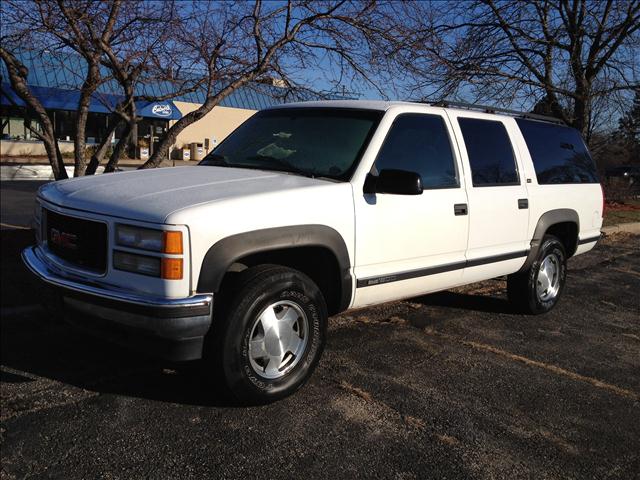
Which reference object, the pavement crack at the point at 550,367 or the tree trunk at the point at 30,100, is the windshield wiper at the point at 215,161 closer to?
the pavement crack at the point at 550,367

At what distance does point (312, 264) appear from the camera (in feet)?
13.2

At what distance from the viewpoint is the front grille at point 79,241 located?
3316 mm

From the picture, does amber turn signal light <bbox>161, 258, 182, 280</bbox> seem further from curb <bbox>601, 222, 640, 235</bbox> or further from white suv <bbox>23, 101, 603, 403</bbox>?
curb <bbox>601, 222, 640, 235</bbox>

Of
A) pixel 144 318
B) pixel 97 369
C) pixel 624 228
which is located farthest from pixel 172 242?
pixel 624 228

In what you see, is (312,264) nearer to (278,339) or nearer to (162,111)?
(278,339)

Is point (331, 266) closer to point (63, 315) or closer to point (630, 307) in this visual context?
point (63, 315)

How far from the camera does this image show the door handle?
460 centimetres

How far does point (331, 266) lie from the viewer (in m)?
3.90

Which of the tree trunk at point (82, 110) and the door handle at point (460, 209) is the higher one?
the tree trunk at point (82, 110)

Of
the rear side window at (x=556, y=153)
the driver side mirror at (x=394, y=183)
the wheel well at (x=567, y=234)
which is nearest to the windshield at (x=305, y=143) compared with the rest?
the driver side mirror at (x=394, y=183)

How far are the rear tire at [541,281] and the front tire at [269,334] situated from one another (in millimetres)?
2706

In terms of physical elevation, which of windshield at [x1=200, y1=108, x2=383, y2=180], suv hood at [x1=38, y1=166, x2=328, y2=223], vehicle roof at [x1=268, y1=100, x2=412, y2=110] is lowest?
suv hood at [x1=38, y1=166, x2=328, y2=223]

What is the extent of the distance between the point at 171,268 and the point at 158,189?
2.18 ft

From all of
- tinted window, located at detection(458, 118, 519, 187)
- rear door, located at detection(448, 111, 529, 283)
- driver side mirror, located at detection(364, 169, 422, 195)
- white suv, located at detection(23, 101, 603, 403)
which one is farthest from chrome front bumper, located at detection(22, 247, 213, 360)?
tinted window, located at detection(458, 118, 519, 187)
